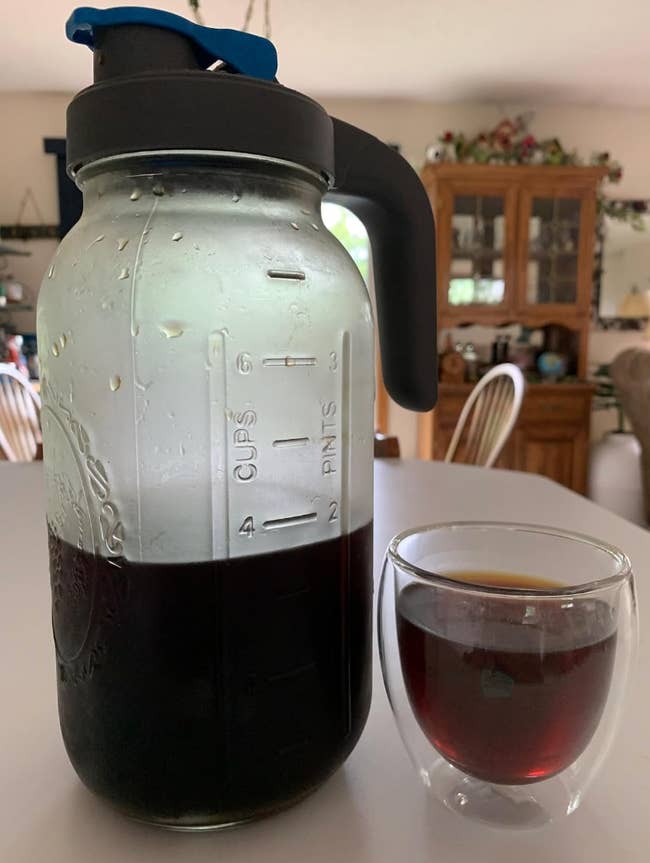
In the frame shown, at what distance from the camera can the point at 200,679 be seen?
0.30 metres

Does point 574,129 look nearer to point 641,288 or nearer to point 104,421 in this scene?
point 641,288

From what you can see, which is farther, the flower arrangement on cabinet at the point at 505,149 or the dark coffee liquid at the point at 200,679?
the flower arrangement on cabinet at the point at 505,149

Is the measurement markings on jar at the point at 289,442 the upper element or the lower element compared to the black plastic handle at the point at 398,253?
lower

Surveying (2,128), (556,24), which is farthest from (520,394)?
(2,128)

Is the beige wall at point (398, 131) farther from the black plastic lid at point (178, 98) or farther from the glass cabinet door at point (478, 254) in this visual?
the black plastic lid at point (178, 98)

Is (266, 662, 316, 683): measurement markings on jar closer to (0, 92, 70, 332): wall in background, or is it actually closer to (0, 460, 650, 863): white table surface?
(0, 460, 650, 863): white table surface

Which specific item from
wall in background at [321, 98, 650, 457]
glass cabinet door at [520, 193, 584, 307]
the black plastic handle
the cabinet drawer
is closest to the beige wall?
wall in background at [321, 98, 650, 457]

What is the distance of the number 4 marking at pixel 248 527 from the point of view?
30cm

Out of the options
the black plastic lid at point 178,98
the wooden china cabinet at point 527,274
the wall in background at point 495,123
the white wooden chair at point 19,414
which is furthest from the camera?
the wall in background at point 495,123

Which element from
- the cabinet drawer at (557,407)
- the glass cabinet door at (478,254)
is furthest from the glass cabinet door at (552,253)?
the cabinet drawer at (557,407)

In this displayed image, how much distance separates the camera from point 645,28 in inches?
106

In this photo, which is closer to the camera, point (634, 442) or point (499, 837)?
point (499, 837)

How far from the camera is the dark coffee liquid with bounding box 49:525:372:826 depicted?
0.30 meters

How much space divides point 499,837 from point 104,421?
25cm
